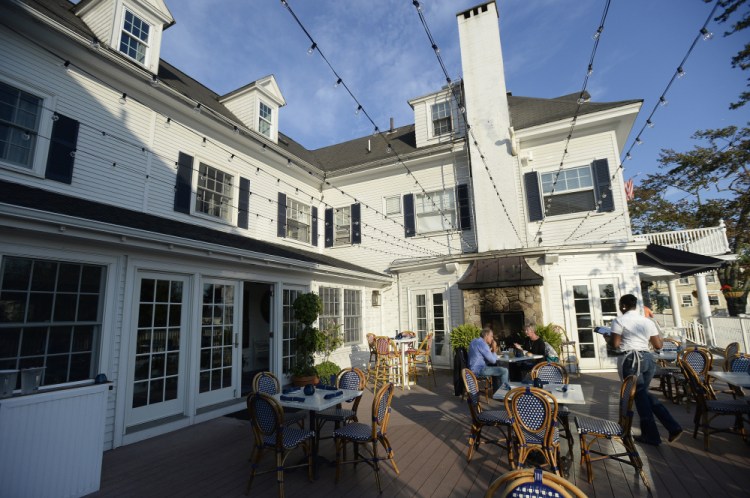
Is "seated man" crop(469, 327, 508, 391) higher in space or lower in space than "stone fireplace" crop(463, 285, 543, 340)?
lower

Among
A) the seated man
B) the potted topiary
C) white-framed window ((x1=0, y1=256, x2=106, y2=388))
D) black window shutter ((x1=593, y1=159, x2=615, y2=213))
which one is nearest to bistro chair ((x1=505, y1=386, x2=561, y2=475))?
the seated man

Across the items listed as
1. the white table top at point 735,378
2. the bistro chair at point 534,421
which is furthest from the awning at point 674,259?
the bistro chair at point 534,421

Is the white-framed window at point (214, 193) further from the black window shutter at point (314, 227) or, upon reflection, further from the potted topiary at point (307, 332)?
the black window shutter at point (314, 227)

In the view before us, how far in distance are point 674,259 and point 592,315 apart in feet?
8.84

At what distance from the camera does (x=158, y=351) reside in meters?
5.54

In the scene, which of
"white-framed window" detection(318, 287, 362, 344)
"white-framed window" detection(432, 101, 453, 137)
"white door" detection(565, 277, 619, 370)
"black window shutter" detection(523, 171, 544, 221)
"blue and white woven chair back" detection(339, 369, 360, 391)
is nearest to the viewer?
"blue and white woven chair back" detection(339, 369, 360, 391)

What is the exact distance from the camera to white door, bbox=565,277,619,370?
29.5ft

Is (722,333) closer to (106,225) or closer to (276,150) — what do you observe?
(276,150)

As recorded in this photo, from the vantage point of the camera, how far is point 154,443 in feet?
16.0

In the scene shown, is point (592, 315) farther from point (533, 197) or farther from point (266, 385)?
point (266, 385)

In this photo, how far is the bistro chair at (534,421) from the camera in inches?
131

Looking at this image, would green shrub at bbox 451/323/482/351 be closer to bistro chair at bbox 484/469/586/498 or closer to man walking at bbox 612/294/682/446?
man walking at bbox 612/294/682/446

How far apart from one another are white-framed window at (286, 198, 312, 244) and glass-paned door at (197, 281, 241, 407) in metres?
4.30

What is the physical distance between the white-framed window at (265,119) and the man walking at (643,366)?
10030 mm
